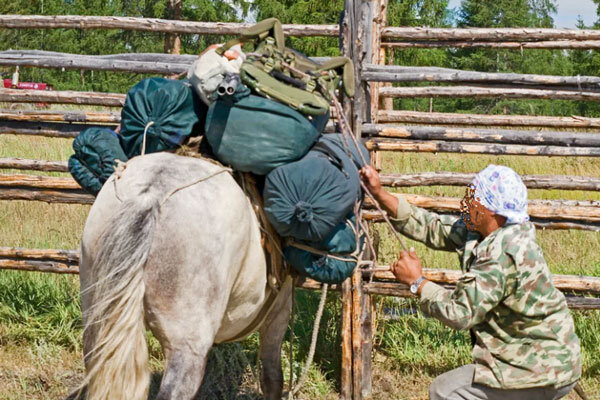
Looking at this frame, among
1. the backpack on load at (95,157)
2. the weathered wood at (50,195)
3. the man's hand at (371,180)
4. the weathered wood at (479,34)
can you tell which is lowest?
the weathered wood at (50,195)

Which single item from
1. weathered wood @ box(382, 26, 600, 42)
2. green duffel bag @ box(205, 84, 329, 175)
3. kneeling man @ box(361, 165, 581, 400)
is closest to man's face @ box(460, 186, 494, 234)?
kneeling man @ box(361, 165, 581, 400)

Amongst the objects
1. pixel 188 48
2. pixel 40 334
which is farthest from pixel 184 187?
pixel 188 48

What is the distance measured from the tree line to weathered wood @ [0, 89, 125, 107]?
1402 centimetres

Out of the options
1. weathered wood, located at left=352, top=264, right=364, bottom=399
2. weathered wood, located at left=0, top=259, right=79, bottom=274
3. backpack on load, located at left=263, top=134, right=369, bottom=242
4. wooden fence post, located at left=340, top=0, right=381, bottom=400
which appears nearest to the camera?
backpack on load, located at left=263, top=134, right=369, bottom=242

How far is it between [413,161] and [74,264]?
6721mm

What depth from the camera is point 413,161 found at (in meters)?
11.2

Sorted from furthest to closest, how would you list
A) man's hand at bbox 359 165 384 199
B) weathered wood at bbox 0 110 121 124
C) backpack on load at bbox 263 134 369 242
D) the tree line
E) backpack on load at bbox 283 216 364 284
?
the tree line → weathered wood at bbox 0 110 121 124 → man's hand at bbox 359 165 384 199 → backpack on load at bbox 283 216 364 284 → backpack on load at bbox 263 134 369 242

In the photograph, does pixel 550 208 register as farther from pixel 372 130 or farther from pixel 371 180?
pixel 371 180

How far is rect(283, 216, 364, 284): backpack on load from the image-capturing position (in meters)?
3.42

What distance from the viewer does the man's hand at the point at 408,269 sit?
3184mm

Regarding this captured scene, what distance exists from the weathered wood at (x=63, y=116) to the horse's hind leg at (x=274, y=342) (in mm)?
2009

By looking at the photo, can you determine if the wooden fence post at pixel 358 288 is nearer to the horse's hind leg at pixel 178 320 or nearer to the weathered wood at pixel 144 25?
the weathered wood at pixel 144 25

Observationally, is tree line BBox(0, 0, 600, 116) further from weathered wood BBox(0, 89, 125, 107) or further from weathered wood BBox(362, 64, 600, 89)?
weathered wood BBox(362, 64, 600, 89)

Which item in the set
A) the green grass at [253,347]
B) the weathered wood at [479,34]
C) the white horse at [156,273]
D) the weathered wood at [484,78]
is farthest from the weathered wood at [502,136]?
the white horse at [156,273]
